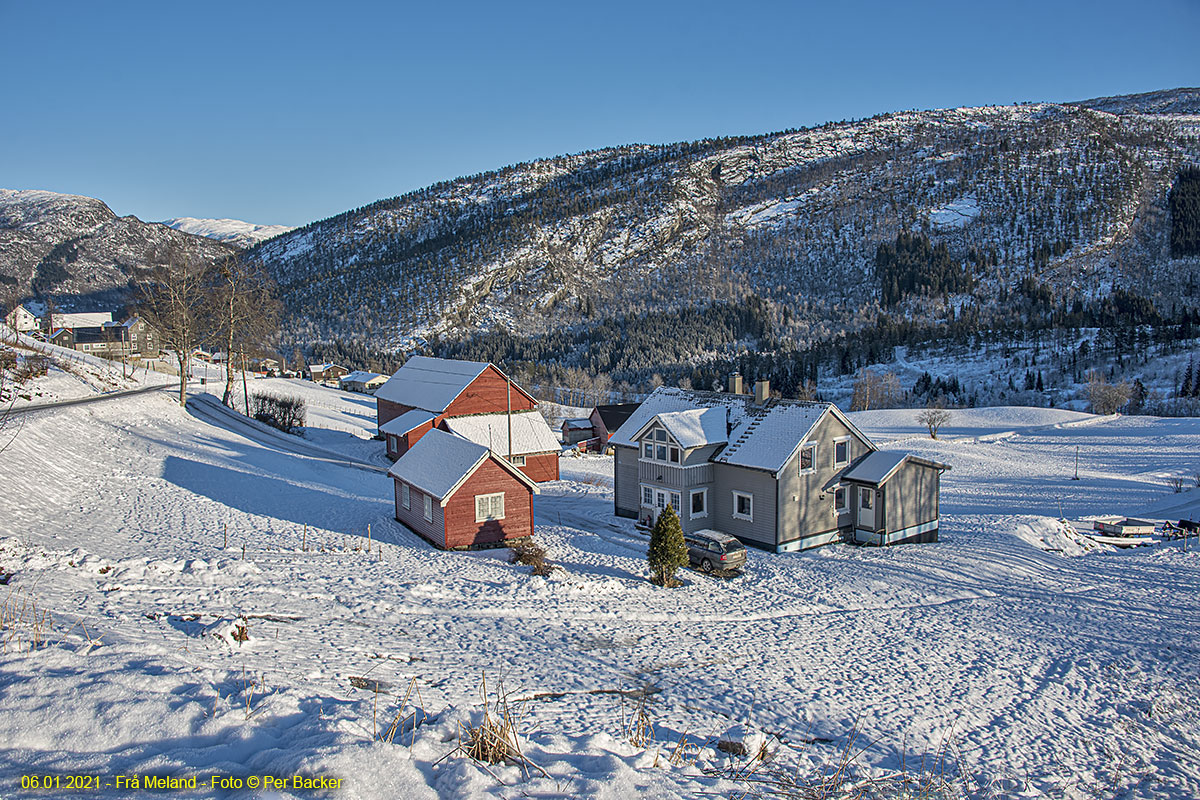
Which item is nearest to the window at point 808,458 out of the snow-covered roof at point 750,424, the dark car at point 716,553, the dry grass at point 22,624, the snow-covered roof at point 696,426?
the snow-covered roof at point 750,424

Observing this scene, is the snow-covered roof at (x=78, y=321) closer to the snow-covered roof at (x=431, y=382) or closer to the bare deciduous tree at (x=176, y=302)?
the bare deciduous tree at (x=176, y=302)

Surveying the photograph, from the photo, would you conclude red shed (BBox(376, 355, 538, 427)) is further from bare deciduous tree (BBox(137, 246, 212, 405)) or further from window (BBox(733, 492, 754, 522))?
window (BBox(733, 492, 754, 522))

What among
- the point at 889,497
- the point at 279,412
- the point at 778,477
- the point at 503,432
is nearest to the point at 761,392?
the point at 778,477

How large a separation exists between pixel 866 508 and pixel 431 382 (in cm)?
3032

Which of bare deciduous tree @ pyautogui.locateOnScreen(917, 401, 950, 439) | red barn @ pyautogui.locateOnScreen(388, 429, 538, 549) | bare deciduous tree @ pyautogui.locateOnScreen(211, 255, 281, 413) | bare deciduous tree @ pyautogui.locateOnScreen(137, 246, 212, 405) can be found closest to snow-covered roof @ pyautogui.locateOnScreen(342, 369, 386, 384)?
bare deciduous tree @ pyautogui.locateOnScreen(211, 255, 281, 413)

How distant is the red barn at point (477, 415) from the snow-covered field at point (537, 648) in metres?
9.22

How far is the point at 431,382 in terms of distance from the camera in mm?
48156

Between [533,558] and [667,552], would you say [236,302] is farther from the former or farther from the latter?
[667,552]

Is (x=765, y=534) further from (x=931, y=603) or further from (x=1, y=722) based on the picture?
(x=1, y=722)

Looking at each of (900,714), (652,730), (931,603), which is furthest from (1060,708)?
(652,730)

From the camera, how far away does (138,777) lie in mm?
5910

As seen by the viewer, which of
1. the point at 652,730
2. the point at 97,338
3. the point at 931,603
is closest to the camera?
the point at 652,730

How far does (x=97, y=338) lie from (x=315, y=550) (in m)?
99.6

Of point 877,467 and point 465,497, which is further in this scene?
point 877,467
